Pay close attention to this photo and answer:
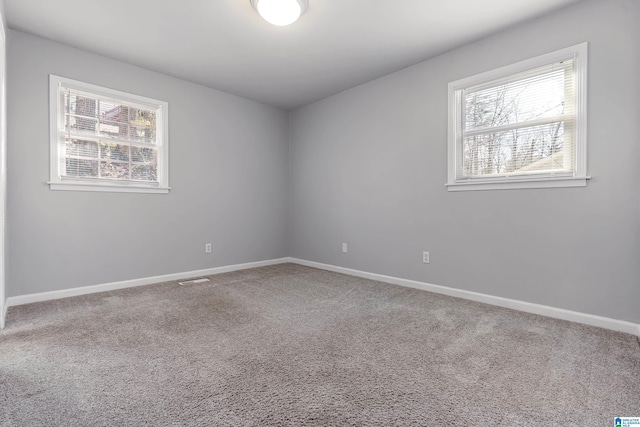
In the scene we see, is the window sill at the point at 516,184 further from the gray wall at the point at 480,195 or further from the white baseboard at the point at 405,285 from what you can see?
the white baseboard at the point at 405,285

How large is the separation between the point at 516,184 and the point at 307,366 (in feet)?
7.73

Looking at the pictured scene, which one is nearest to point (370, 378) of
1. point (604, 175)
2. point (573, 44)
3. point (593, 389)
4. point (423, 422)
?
point (423, 422)

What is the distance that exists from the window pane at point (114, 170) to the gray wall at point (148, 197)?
0.72 feet

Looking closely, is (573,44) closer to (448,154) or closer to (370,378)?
(448,154)

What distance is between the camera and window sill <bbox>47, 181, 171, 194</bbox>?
10.0ft

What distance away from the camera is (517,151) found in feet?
9.23

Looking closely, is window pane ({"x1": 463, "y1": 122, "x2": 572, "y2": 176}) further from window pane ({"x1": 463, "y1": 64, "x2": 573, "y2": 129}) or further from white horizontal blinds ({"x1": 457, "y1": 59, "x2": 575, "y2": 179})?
window pane ({"x1": 463, "y1": 64, "x2": 573, "y2": 129})

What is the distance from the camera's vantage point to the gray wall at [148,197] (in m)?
2.88

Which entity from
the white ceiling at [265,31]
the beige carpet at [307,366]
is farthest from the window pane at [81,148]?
the beige carpet at [307,366]

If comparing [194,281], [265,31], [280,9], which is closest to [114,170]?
[194,281]

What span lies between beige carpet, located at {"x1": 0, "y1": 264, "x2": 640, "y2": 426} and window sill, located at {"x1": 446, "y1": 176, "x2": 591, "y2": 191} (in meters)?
1.09

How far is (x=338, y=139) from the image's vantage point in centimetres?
439

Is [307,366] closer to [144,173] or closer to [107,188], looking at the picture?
[107,188]

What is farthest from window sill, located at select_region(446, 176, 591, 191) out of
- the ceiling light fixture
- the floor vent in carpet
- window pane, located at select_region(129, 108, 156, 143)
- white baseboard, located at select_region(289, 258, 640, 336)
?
window pane, located at select_region(129, 108, 156, 143)
